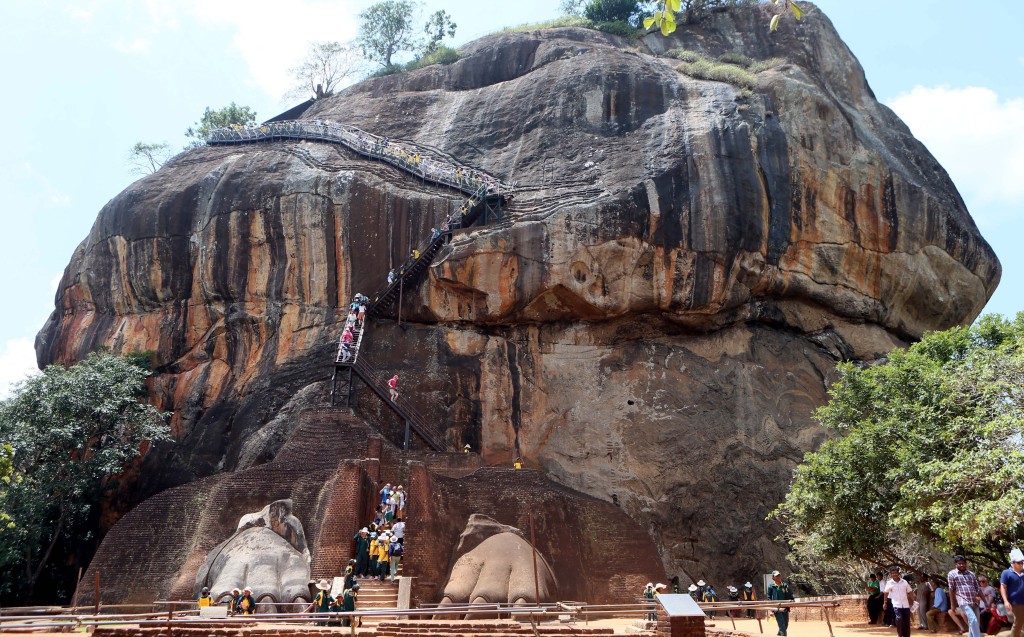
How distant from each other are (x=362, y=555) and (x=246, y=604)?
108 inches

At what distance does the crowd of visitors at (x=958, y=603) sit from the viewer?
9.79 meters

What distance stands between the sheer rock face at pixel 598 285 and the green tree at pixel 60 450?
4.99 feet

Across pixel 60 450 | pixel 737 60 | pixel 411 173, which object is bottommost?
pixel 60 450

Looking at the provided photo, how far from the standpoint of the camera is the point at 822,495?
17.5 meters

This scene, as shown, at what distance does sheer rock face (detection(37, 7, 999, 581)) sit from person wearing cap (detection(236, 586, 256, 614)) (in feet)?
29.8

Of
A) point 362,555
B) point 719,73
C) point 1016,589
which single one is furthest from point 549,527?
point 719,73

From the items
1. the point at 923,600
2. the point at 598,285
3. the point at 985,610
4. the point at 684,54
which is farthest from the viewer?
the point at 684,54

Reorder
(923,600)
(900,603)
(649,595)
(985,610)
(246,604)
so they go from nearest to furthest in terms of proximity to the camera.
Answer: (900,603) → (985,610) → (923,600) → (246,604) → (649,595)

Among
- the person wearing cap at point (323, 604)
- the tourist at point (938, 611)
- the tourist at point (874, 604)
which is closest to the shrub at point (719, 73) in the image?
the tourist at point (874, 604)

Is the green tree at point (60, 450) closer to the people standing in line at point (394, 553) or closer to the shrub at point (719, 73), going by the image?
the people standing in line at point (394, 553)

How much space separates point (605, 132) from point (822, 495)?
16.5m

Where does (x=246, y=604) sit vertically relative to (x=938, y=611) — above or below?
above

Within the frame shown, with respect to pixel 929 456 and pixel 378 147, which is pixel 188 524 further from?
pixel 378 147

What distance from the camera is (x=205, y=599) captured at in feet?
56.9
